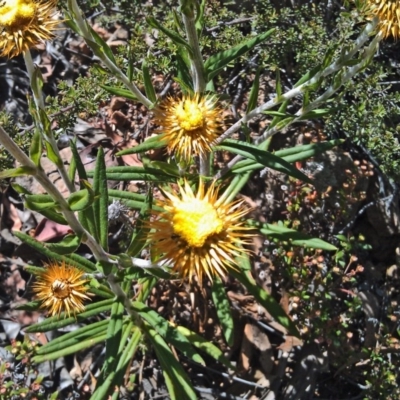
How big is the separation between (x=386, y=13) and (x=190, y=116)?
1.12m

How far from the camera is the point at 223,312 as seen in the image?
12.5ft

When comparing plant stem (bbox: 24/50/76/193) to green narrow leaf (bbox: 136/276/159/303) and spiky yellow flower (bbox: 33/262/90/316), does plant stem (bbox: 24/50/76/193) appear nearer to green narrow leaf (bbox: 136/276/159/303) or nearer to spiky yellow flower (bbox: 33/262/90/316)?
spiky yellow flower (bbox: 33/262/90/316)

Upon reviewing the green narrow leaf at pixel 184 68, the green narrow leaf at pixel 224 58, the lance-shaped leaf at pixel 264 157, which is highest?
the green narrow leaf at pixel 184 68

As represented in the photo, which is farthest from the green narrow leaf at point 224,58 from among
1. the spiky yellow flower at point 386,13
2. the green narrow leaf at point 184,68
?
the spiky yellow flower at point 386,13

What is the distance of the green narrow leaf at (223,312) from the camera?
3.73m

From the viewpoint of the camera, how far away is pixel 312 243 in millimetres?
3867

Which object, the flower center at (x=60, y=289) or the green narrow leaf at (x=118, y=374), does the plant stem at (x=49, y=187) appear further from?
the green narrow leaf at (x=118, y=374)

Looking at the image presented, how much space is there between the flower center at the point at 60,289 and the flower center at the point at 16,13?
52.2 inches

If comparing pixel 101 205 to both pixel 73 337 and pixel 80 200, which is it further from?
pixel 73 337

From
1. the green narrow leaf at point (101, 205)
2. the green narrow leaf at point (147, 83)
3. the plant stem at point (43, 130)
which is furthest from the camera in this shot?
the green narrow leaf at point (147, 83)

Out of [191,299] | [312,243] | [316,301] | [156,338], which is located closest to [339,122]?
[312,243]

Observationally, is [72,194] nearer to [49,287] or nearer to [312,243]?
[49,287]

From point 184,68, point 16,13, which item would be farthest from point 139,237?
point 16,13

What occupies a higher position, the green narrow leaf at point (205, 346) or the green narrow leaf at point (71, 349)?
the green narrow leaf at point (205, 346)
